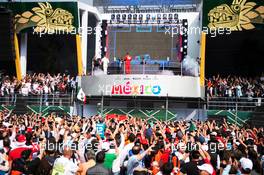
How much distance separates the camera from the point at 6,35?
32.5 metres

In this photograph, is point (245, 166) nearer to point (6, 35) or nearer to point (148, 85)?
point (148, 85)

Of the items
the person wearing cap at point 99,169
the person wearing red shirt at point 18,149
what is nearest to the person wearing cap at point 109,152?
the person wearing red shirt at point 18,149

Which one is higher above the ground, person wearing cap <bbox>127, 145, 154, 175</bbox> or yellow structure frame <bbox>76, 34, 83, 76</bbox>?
yellow structure frame <bbox>76, 34, 83, 76</bbox>

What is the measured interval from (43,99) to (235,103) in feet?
38.8

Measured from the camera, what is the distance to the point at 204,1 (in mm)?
31844

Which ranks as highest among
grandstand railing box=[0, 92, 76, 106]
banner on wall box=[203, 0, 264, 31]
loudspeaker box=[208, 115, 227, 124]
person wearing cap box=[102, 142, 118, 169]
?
banner on wall box=[203, 0, 264, 31]

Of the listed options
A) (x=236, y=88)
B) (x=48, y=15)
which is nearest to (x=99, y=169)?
(x=236, y=88)

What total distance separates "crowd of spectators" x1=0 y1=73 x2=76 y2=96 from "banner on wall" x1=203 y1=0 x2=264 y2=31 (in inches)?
393

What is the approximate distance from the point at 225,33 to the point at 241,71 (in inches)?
125

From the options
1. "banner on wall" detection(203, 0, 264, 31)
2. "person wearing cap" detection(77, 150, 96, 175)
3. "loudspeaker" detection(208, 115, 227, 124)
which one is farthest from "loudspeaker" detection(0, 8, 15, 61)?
"person wearing cap" detection(77, 150, 96, 175)

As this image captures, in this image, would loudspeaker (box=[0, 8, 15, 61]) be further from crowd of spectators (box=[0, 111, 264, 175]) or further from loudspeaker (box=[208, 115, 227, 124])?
crowd of spectators (box=[0, 111, 264, 175])

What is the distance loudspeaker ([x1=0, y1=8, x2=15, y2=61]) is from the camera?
104 feet

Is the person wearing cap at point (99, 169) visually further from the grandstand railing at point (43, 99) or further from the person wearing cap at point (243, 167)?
the grandstand railing at point (43, 99)

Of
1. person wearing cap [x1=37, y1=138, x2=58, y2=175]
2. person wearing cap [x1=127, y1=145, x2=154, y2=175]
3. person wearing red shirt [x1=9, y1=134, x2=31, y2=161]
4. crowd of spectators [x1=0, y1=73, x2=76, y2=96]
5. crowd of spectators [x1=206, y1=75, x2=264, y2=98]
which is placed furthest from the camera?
crowd of spectators [x1=0, y1=73, x2=76, y2=96]
